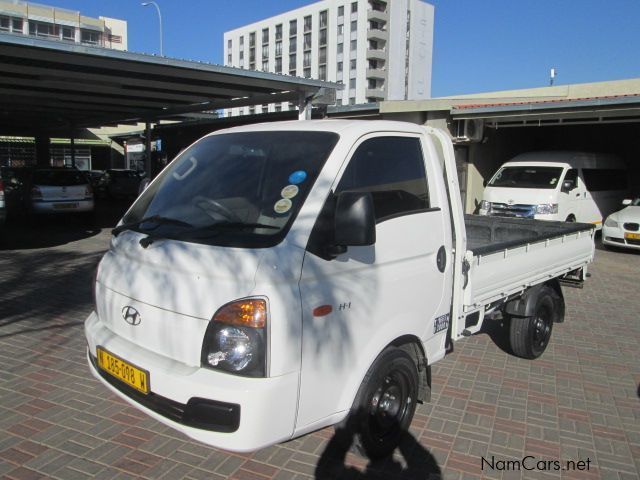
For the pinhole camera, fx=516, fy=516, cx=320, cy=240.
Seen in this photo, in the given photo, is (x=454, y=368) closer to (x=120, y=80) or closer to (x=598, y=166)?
(x=120, y=80)

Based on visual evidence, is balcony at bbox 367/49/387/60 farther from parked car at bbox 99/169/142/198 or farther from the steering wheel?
the steering wheel

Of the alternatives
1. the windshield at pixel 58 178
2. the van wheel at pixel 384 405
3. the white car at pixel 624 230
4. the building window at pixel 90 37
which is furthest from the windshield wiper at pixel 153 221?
the building window at pixel 90 37

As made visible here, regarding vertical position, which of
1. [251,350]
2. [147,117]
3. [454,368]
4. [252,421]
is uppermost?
[147,117]

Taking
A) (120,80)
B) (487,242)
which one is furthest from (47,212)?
(487,242)

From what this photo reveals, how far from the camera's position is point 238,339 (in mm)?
2469

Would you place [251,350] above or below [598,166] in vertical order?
below

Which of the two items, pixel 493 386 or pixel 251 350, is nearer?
pixel 251 350

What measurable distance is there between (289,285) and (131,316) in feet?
3.31

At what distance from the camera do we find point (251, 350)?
2.44 meters

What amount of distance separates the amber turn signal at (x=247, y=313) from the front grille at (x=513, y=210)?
11884 mm

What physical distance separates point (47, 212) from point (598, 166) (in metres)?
15.5

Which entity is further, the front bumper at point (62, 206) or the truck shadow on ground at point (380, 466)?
the front bumper at point (62, 206)

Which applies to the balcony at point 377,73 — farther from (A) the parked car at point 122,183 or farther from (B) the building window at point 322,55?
(A) the parked car at point 122,183

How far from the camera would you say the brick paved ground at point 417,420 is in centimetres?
325
